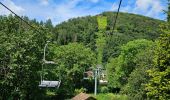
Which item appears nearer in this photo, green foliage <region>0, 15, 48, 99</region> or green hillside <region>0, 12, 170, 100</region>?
green hillside <region>0, 12, 170, 100</region>

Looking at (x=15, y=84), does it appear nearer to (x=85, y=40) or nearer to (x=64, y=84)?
(x=64, y=84)

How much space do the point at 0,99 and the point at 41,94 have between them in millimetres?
10089

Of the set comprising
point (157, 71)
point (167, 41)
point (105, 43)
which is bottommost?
point (157, 71)

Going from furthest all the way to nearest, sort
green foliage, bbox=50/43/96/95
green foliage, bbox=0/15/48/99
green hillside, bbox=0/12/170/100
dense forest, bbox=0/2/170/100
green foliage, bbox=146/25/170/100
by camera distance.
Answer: green foliage, bbox=50/43/96/95
green foliage, bbox=0/15/48/99
green hillside, bbox=0/12/170/100
dense forest, bbox=0/2/170/100
green foliage, bbox=146/25/170/100

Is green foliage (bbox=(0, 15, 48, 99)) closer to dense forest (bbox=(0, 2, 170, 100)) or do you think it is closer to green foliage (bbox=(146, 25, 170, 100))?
dense forest (bbox=(0, 2, 170, 100))

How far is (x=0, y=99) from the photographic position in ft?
175

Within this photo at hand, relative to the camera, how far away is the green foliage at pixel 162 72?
31.5 metres

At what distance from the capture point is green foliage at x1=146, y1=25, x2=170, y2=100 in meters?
31.5

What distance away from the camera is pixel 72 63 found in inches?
3420

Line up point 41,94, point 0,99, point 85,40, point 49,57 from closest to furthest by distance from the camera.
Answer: point 0,99
point 41,94
point 49,57
point 85,40

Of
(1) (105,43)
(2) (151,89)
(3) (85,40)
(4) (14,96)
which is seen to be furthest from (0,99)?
(3) (85,40)

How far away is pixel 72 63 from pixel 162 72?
55849 millimetres

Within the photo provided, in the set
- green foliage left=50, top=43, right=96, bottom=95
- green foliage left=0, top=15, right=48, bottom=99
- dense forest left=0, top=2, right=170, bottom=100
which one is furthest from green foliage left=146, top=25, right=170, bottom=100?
green foliage left=50, top=43, right=96, bottom=95

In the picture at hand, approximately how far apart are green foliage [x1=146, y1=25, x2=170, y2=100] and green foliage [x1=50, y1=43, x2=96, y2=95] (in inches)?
1933
